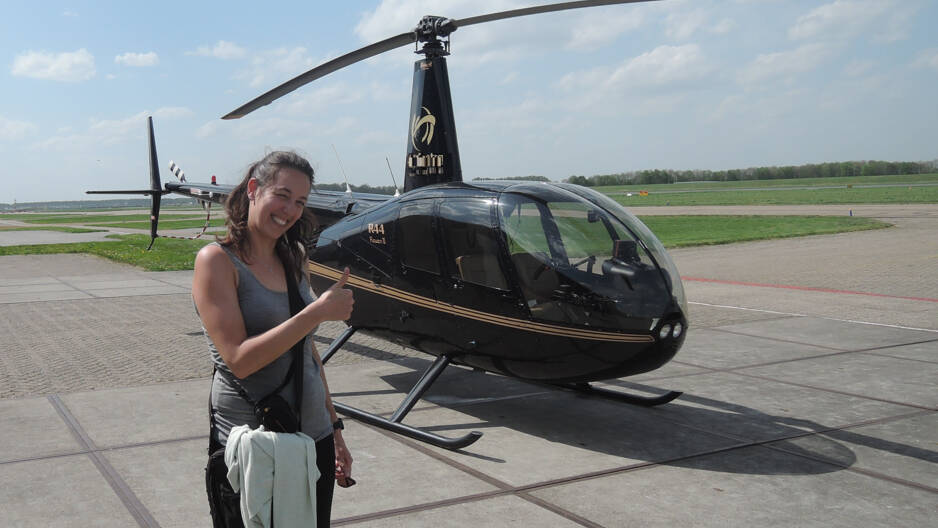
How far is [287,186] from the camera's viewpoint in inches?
94.7

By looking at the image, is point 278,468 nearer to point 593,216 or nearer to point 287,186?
point 287,186

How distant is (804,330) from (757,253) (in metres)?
11.2

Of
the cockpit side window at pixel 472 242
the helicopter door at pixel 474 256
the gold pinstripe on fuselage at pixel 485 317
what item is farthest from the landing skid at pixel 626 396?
the cockpit side window at pixel 472 242

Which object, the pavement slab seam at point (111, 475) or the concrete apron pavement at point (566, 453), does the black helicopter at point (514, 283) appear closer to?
the concrete apron pavement at point (566, 453)

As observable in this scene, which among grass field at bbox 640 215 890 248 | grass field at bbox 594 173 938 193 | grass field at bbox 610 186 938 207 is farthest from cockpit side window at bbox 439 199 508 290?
grass field at bbox 594 173 938 193

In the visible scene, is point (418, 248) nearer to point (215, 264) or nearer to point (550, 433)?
point (550, 433)

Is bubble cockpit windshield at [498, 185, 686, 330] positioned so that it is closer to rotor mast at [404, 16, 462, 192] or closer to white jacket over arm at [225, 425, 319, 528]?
rotor mast at [404, 16, 462, 192]

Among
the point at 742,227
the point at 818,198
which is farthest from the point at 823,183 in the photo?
the point at 742,227

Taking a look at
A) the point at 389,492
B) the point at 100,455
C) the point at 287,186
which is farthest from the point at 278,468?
the point at 100,455

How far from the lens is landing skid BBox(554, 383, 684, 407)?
671 cm

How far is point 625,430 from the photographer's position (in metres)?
6.09

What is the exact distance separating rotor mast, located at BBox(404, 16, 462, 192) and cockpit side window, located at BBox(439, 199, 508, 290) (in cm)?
170

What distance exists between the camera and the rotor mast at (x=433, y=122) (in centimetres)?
801

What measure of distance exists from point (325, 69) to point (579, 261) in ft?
14.3
